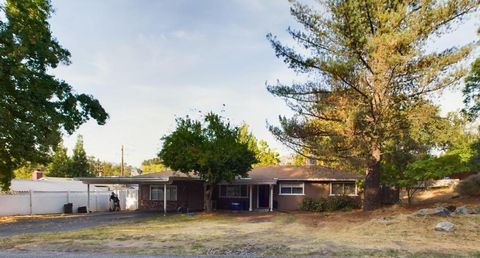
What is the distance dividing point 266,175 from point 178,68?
36.6 ft

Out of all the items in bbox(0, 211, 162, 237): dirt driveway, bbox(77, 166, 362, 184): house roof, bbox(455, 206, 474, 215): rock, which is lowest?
bbox(0, 211, 162, 237): dirt driveway

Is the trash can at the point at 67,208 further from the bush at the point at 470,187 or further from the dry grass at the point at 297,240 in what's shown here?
the bush at the point at 470,187

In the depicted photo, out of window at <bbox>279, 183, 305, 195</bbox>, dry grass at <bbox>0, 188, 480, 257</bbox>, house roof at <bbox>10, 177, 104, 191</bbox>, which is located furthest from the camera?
house roof at <bbox>10, 177, 104, 191</bbox>

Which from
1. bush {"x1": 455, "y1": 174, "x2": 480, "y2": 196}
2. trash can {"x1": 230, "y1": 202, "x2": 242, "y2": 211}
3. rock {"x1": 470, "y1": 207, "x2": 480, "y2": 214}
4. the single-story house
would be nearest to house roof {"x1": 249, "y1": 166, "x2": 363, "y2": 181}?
the single-story house

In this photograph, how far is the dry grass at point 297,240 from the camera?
12.1m

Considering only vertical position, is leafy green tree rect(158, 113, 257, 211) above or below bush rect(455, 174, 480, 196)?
above

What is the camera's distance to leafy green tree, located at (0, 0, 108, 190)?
2133cm

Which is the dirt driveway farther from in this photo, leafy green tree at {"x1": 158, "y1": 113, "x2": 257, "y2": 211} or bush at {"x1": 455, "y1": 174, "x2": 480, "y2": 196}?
bush at {"x1": 455, "y1": 174, "x2": 480, "y2": 196}

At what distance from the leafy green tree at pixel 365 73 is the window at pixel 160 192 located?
11.5 m

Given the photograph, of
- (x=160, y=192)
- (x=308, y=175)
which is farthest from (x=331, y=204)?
(x=160, y=192)

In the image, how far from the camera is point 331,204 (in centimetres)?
2861

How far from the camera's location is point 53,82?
24078 millimetres

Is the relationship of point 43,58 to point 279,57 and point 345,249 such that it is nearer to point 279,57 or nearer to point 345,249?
point 279,57

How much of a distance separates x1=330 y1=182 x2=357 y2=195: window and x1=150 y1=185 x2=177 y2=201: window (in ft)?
37.3
